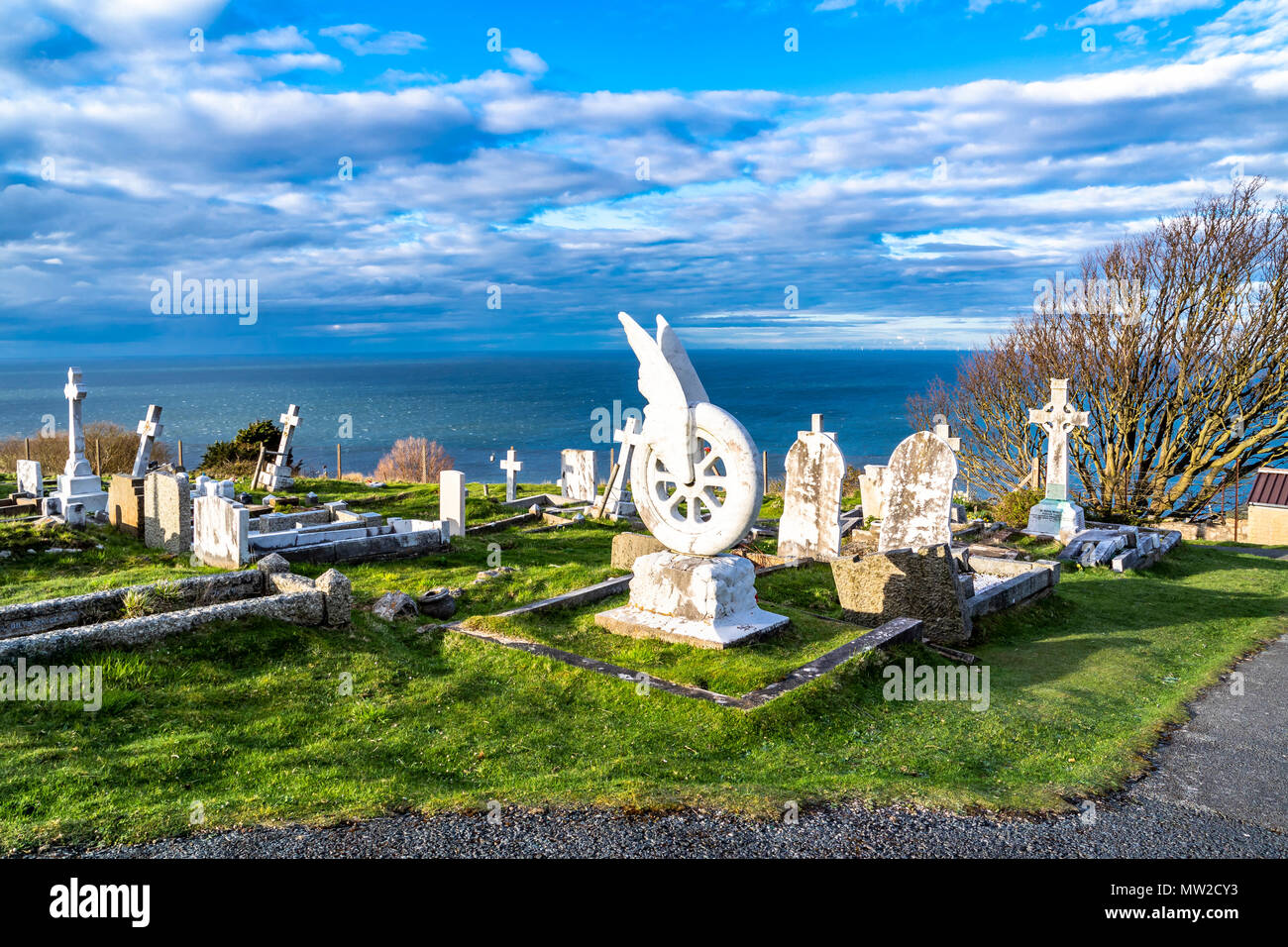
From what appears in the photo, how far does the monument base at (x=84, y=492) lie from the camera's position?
50.2 feet

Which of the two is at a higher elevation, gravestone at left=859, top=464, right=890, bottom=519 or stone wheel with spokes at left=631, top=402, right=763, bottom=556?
stone wheel with spokes at left=631, top=402, right=763, bottom=556

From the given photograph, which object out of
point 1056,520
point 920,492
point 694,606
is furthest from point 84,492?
point 1056,520

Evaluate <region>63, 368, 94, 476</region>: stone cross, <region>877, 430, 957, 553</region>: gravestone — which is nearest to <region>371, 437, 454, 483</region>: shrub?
<region>63, 368, 94, 476</region>: stone cross

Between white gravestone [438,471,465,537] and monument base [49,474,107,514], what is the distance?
255 inches

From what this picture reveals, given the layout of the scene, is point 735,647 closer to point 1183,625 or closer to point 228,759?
point 228,759

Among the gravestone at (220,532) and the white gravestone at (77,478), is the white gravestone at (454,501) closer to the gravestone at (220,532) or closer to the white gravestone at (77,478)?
the gravestone at (220,532)

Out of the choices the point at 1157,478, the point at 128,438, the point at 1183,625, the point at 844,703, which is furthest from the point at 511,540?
the point at 128,438

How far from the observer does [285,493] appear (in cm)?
2061

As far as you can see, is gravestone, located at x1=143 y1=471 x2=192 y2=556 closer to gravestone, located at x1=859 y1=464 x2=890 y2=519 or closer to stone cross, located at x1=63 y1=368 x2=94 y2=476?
stone cross, located at x1=63 y1=368 x2=94 y2=476

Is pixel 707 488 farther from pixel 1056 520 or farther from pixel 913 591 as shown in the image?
pixel 1056 520

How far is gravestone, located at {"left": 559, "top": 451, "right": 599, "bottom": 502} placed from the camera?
22.1m

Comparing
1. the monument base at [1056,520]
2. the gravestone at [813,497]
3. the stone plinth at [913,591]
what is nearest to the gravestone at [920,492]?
the gravestone at [813,497]

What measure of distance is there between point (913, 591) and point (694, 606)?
2.76 m

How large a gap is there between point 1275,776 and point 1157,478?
21.3m
